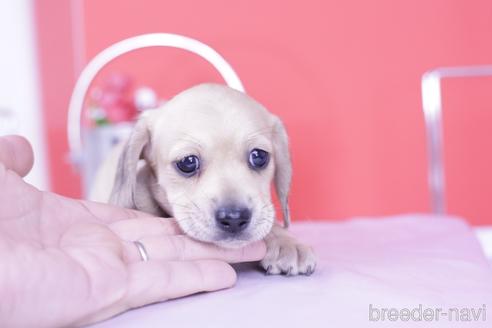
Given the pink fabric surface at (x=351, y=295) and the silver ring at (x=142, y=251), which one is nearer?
the pink fabric surface at (x=351, y=295)

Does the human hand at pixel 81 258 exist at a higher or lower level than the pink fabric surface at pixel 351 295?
higher

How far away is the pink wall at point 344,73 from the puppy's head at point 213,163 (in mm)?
2216

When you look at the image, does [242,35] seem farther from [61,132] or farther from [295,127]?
[61,132]

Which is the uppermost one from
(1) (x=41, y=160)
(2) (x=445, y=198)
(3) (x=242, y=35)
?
(3) (x=242, y=35)

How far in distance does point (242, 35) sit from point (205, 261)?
3020 mm

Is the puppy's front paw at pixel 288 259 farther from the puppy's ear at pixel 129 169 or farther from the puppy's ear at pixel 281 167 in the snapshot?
the puppy's ear at pixel 129 169

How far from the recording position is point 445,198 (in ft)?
13.2

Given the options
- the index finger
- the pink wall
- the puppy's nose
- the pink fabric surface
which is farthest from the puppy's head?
the pink wall

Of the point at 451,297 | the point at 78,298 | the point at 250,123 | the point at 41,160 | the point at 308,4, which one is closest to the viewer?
the point at 78,298

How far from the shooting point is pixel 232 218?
4.57 feet

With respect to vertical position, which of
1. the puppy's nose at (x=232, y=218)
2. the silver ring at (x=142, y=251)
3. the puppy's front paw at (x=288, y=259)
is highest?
the puppy's nose at (x=232, y=218)

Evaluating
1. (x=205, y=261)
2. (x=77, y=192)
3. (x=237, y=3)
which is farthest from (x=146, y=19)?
(x=205, y=261)

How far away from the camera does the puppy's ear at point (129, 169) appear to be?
1.69 meters

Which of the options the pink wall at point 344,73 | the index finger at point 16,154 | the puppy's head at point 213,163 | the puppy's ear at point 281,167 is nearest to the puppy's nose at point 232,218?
the puppy's head at point 213,163
